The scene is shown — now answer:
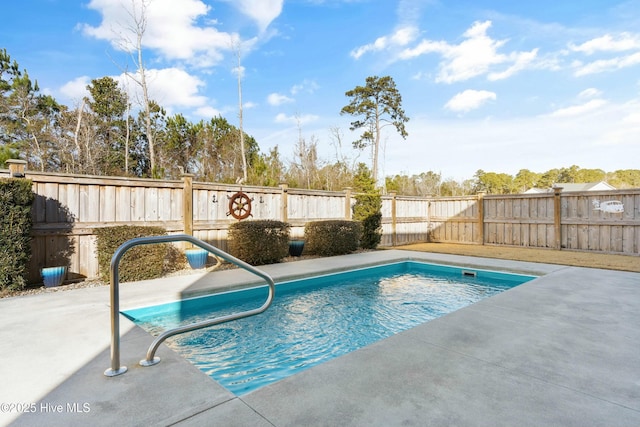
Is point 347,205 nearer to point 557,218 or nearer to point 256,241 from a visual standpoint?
point 256,241

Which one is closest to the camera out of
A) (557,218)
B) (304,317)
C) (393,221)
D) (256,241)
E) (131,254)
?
(304,317)

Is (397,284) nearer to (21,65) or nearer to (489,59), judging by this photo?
(489,59)

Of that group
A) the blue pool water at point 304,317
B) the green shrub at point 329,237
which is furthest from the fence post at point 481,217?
the green shrub at point 329,237

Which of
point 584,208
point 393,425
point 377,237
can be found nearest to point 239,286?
point 393,425

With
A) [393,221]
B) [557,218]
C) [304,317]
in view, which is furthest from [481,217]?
[304,317]

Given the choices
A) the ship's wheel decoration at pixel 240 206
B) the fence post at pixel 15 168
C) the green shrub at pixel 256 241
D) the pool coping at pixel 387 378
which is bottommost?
the pool coping at pixel 387 378

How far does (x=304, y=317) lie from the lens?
4.15 m

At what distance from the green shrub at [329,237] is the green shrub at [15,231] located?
5453 mm

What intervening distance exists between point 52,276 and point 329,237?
5503 millimetres

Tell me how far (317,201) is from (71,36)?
32.9 feet

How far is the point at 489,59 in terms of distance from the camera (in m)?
10.8

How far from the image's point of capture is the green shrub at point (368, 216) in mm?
9758

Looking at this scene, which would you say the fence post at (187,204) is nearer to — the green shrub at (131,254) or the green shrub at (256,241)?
the green shrub at (256,241)

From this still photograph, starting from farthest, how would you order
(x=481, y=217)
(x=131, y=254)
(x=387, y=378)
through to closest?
(x=481, y=217) → (x=131, y=254) → (x=387, y=378)
